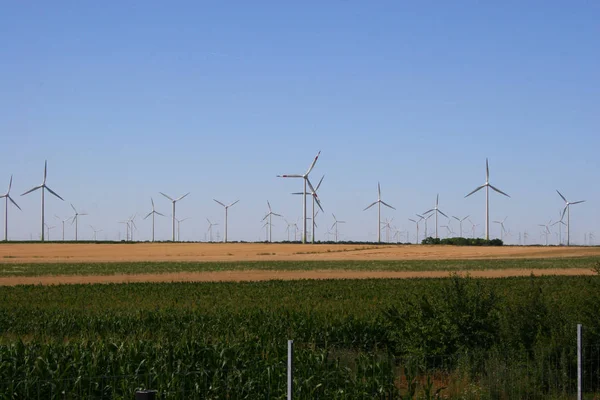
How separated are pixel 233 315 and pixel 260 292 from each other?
14071mm

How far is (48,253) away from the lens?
13962 cm

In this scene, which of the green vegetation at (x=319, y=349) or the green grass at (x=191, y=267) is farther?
the green grass at (x=191, y=267)

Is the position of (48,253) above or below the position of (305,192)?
below

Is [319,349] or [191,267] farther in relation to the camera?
[191,267]

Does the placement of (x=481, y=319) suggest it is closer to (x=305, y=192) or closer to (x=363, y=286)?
(x=363, y=286)

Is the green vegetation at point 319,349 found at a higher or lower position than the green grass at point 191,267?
higher

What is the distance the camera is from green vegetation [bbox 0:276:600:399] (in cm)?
1655

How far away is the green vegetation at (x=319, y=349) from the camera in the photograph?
16.5 metres

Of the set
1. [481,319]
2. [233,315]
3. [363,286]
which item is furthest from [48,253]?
[481,319]

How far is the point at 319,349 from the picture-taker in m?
20.8

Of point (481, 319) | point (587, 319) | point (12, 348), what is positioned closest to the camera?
point (12, 348)

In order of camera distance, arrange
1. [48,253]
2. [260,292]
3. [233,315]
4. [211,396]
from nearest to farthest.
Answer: [211,396] < [233,315] < [260,292] < [48,253]

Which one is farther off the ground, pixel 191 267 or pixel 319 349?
A: pixel 319 349

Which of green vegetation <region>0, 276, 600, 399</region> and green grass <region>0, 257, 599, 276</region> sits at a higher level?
green vegetation <region>0, 276, 600, 399</region>
